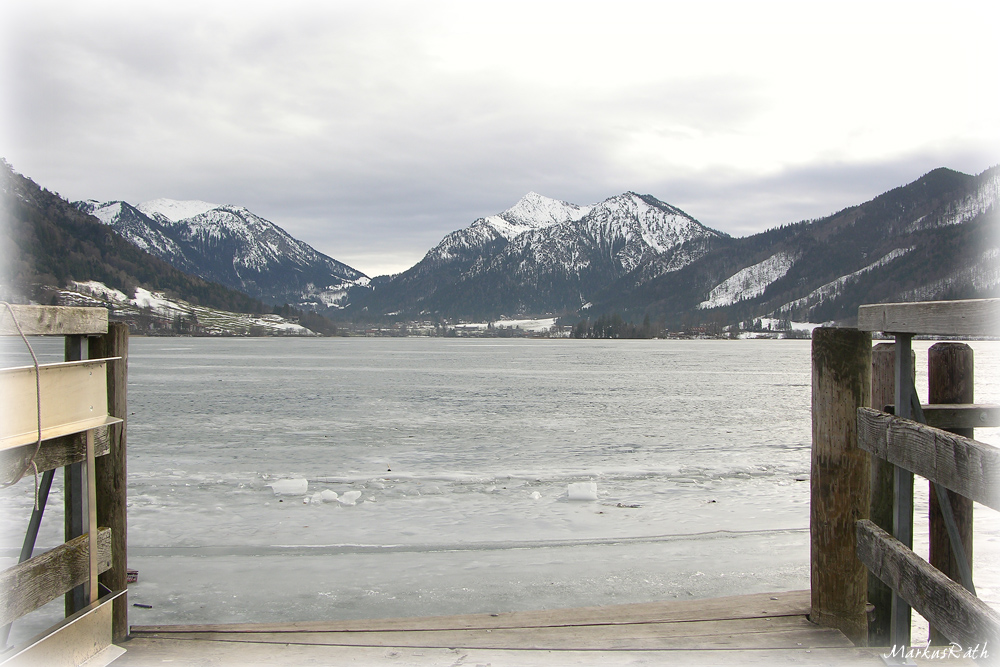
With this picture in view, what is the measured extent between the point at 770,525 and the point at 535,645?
6.65 meters

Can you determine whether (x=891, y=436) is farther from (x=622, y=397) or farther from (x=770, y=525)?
(x=622, y=397)

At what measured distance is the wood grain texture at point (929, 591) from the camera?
3.31m

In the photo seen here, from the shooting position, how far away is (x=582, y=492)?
12.4m

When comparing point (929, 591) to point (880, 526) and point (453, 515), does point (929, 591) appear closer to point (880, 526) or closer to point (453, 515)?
point (880, 526)

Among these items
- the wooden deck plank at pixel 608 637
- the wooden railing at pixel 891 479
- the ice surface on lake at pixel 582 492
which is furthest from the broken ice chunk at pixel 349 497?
the wooden railing at pixel 891 479

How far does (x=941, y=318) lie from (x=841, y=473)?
5.42 feet

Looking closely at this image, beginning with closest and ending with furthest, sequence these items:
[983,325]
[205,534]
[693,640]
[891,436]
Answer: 1. [983,325]
2. [891,436]
3. [693,640]
4. [205,534]

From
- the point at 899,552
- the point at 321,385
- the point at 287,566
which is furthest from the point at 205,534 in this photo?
the point at 321,385

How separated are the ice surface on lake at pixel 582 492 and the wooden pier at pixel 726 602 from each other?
6.60 meters

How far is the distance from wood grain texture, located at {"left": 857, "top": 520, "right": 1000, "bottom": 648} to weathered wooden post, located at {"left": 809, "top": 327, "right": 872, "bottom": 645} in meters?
0.19

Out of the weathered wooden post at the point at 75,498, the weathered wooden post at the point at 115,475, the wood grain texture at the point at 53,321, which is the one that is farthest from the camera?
the weathered wooden post at the point at 115,475

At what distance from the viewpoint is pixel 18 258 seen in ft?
628

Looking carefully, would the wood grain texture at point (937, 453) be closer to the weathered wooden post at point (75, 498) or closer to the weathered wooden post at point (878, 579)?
the weathered wooden post at point (878, 579)

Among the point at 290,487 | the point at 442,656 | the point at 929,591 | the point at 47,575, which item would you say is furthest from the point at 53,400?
the point at 290,487
